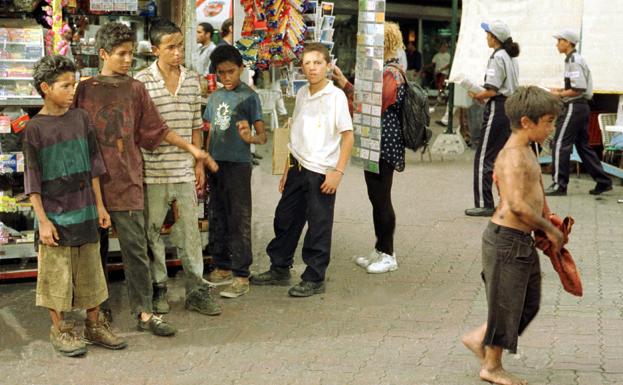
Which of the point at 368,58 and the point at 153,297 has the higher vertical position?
the point at 368,58

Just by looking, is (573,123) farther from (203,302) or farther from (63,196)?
(63,196)

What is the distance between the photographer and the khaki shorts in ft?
17.1

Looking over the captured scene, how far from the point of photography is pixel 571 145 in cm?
1048

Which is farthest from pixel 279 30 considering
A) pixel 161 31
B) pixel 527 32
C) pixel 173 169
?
pixel 527 32

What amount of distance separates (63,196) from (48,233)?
0.21 m

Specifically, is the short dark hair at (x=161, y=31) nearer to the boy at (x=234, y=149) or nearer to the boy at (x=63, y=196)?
the boy at (x=234, y=149)

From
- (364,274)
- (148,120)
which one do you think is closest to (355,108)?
(364,274)

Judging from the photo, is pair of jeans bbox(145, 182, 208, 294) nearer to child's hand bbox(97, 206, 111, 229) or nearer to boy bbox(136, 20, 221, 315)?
boy bbox(136, 20, 221, 315)

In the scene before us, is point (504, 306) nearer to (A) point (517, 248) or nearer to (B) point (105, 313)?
(A) point (517, 248)

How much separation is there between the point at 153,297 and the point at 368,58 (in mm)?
2240

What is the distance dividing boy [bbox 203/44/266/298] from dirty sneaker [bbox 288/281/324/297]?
0.34 meters

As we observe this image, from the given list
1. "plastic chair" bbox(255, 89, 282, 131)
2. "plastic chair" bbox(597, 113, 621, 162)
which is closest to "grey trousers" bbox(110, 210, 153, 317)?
"plastic chair" bbox(255, 89, 282, 131)

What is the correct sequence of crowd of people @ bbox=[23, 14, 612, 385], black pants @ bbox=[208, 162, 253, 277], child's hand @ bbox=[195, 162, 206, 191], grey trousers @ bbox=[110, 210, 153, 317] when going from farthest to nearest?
black pants @ bbox=[208, 162, 253, 277], child's hand @ bbox=[195, 162, 206, 191], grey trousers @ bbox=[110, 210, 153, 317], crowd of people @ bbox=[23, 14, 612, 385]

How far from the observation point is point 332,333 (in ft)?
18.8
